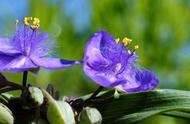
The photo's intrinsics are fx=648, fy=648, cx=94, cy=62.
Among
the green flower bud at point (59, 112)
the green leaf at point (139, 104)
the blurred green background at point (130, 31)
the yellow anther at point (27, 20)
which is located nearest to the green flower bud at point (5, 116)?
the green flower bud at point (59, 112)

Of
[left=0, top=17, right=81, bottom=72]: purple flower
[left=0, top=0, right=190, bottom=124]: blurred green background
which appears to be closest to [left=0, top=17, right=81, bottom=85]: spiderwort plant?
[left=0, top=17, right=81, bottom=72]: purple flower

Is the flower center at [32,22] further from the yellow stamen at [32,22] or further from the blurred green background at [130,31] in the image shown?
the blurred green background at [130,31]

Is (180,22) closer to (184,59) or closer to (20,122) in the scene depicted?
(184,59)

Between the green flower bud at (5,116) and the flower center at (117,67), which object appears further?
the flower center at (117,67)

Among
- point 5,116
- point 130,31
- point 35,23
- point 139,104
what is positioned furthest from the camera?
point 130,31

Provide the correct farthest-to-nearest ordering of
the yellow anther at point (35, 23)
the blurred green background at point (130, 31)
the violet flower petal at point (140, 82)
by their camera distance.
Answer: the blurred green background at point (130, 31) < the yellow anther at point (35, 23) < the violet flower petal at point (140, 82)

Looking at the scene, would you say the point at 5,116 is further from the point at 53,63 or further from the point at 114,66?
the point at 114,66

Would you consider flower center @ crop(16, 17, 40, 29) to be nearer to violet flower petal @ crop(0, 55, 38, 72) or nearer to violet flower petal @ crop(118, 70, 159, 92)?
violet flower petal @ crop(0, 55, 38, 72)

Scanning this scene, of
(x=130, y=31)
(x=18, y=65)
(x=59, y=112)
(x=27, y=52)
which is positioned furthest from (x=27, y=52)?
(x=130, y=31)
